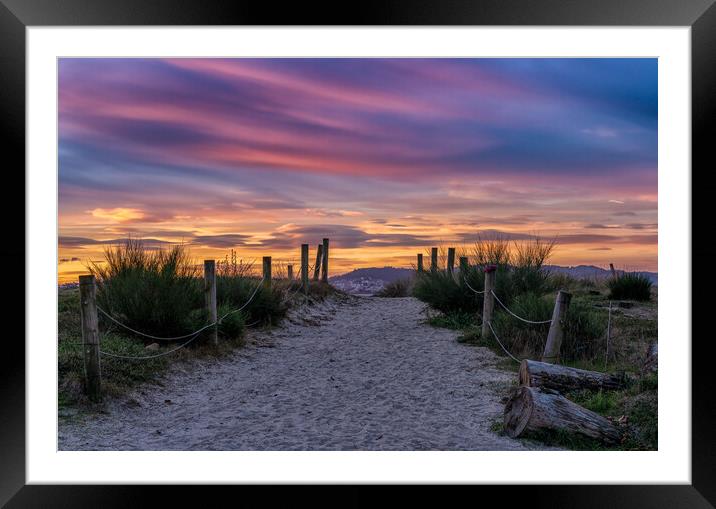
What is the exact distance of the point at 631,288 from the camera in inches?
474

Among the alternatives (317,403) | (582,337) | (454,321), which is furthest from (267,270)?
(582,337)

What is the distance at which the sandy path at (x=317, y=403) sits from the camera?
182 inches

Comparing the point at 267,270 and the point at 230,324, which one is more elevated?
the point at 267,270

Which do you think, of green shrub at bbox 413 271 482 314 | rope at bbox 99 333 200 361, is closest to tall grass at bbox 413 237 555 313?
green shrub at bbox 413 271 482 314

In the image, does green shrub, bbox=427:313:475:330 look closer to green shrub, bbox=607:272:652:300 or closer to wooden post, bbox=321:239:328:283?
green shrub, bbox=607:272:652:300

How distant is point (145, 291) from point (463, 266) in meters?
5.94

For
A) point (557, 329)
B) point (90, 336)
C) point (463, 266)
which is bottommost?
point (557, 329)

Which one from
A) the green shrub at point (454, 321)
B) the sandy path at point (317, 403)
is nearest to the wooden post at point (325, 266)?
the green shrub at point (454, 321)

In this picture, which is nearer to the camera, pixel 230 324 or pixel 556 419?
pixel 556 419

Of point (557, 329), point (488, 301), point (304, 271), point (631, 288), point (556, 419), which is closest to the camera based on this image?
point (556, 419)

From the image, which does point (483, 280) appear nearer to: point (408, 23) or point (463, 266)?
point (463, 266)

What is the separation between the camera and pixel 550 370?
5309mm

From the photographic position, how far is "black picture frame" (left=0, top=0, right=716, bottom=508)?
127 inches

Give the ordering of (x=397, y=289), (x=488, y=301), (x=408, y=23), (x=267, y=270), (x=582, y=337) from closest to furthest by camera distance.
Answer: (x=408, y=23) < (x=582, y=337) < (x=488, y=301) < (x=267, y=270) < (x=397, y=289)
